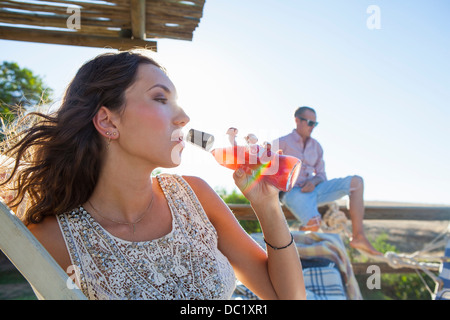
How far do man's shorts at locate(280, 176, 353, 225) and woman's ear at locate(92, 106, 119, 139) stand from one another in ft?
9.71

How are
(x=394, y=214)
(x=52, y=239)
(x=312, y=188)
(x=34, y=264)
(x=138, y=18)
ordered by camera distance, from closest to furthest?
(x=34, y=264) → (x=52, y=239) → (x=138, y=18) → (x=312, y=188) → (x=394, y=214)

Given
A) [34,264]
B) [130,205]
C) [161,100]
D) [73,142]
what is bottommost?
[34,264]

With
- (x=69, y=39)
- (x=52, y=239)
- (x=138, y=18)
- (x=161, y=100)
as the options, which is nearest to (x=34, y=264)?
(x=52, y=239)

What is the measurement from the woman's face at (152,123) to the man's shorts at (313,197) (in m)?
2.93

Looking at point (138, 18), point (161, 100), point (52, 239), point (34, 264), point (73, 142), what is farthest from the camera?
point (138, 18)

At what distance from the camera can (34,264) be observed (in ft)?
3.58

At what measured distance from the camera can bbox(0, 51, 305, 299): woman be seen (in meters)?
1.56

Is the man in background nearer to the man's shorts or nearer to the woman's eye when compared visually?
the man's shorts

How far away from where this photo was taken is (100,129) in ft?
5.65

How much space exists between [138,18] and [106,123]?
1.40m

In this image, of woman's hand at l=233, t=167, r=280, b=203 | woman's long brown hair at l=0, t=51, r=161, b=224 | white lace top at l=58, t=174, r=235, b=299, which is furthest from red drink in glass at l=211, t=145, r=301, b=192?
woman's long brown hair at l=0, t=51, r=161, b=224

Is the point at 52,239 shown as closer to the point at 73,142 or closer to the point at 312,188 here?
the point at 73,142
